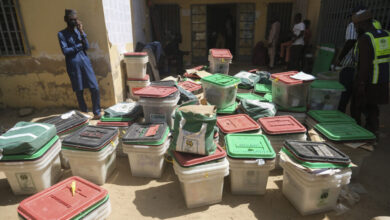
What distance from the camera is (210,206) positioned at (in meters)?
2.91

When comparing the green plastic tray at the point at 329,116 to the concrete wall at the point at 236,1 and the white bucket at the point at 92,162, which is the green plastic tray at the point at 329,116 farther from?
the concrete wall at the point at 236,1

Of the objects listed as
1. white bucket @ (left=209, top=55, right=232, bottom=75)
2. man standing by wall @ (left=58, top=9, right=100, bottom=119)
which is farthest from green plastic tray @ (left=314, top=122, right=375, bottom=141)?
man standing by wall @ (left=58, top=9, right=100, bottom=119)

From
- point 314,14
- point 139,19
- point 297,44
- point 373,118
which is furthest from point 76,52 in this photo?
point 314,14

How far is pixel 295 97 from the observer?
4219 millimetres

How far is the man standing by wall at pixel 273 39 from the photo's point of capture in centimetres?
934

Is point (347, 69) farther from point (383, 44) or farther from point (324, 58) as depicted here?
point (324, 58)

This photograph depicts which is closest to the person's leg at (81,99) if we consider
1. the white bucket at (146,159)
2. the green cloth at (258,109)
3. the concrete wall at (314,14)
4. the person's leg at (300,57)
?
the white bucket at (146,159)

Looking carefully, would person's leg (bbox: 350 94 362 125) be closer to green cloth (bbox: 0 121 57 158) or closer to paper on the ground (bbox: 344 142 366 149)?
paper on the ground (bbox: 344 142 366 149)

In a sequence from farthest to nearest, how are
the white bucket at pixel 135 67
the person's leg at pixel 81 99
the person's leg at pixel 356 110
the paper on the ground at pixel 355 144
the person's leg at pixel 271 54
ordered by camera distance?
the person's leg at pixel 271 54 → the white bucket at pixel 135 67 → the person's leg at pixel 81 99 → the person's leg at pixel 356 110 → the paper on the ground at pixel 355 144

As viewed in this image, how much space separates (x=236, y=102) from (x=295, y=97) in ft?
3.82

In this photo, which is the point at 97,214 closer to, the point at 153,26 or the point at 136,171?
the point at 136,171

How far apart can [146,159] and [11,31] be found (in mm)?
4874

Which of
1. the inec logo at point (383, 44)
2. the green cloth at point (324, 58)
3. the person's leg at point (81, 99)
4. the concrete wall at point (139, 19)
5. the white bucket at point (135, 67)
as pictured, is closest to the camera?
the inec logo at point (383, 44)

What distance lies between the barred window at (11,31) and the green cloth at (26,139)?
3474mm
